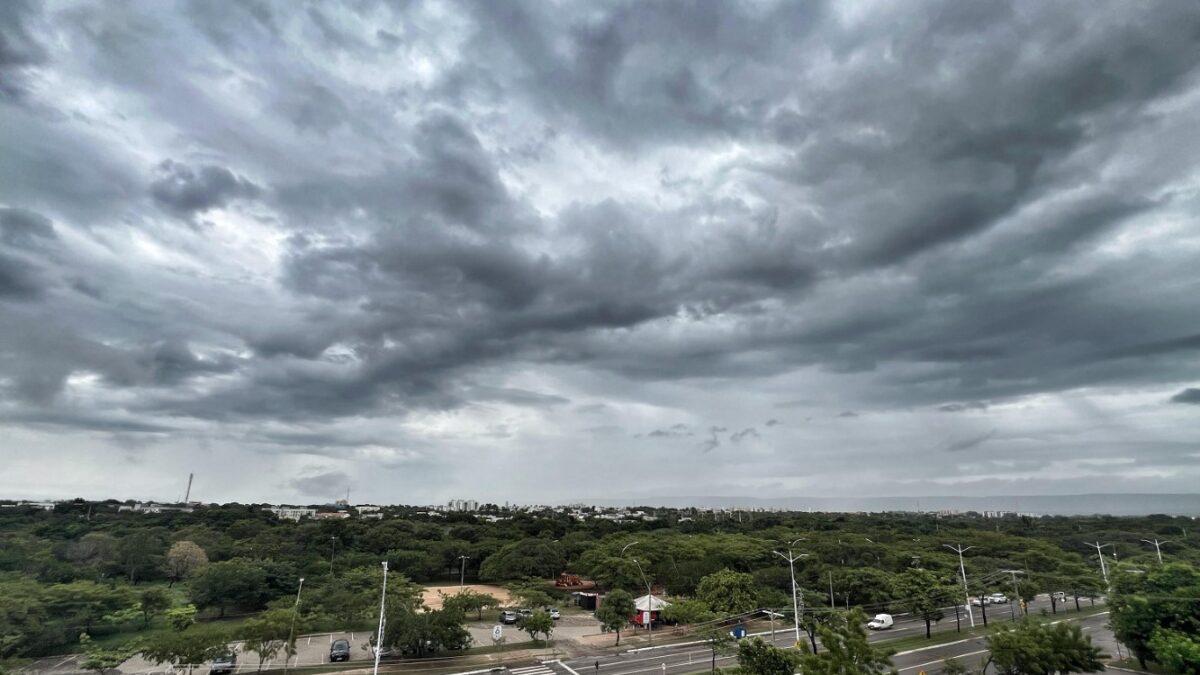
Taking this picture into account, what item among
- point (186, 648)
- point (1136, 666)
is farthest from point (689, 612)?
point (186, 648)

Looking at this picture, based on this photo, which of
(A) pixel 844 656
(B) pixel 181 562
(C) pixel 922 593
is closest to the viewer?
(A) pixel 844 656

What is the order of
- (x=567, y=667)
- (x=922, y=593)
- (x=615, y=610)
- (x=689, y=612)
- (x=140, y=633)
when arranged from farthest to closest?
(x=689, y=612) → (x=140, y=633) → (x=615, y=610) → (x=922, y=593) → (x=567, y=667)

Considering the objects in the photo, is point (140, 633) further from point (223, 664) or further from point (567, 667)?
point (567, 667)

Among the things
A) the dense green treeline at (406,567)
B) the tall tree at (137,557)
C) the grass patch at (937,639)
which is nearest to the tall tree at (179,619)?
the dense green treeline at (406,567)

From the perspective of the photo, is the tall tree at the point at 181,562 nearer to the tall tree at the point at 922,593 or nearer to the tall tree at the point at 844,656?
the tall tree at the point at 922,593

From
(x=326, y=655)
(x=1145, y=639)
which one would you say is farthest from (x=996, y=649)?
(x=326, y=655)

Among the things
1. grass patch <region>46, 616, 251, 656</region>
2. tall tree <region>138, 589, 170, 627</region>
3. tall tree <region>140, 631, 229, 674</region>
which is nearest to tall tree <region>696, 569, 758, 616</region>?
tall tree <region>140, 631, 229, 674</region>

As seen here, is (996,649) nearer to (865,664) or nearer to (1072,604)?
(865,664)
